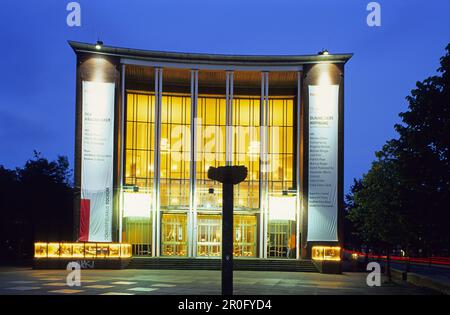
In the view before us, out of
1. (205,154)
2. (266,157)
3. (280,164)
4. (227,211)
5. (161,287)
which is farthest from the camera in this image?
(280,164)

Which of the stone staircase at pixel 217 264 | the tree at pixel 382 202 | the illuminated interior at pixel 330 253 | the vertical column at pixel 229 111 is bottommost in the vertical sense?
the stone staircase at pixel 217 264

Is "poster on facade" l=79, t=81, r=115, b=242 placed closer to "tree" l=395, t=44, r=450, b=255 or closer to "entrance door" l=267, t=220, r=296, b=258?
"entrance door" l=267, t=220, r=296, b=258

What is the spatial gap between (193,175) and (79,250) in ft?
38.6

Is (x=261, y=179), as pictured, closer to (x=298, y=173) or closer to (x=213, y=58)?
(x=298, y=173)

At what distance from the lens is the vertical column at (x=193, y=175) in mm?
49219

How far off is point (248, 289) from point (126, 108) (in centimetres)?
Answer: 2847

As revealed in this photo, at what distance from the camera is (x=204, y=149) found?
2109 inches

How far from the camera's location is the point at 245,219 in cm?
5328

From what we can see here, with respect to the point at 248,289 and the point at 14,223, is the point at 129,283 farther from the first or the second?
the point at 14,223

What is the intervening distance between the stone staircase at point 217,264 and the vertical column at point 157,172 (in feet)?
13.5

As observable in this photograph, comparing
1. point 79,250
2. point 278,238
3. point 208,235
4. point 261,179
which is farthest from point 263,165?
point 79,250

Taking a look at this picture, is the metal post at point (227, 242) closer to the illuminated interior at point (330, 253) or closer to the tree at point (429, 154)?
the tree at point (429, 154)

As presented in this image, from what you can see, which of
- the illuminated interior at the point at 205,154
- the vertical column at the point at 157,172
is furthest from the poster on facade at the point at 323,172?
the vertical column at the point at 157,172

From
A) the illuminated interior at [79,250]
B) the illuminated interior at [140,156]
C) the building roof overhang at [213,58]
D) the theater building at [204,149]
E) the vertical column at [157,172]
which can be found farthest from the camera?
the illuminated interior at [140,156]
